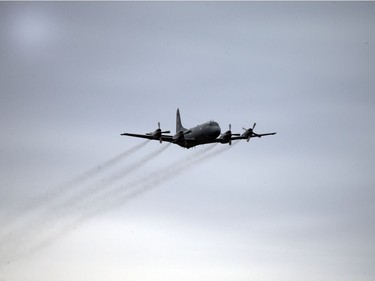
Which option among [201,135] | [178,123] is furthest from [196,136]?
[178,123]

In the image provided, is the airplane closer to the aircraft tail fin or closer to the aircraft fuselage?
the aircraft fuselage

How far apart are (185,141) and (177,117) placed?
23.6m

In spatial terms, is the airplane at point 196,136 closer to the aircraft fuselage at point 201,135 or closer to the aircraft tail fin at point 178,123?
the aircraft fuselage at point 201,135

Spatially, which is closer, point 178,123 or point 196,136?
point 196,136

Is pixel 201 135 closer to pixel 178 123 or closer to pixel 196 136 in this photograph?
pixel 196 136

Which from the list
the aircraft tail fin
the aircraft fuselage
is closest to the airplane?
the aircraft fuselage

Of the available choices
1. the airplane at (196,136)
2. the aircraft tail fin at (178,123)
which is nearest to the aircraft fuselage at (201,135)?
the airplane at (196,136)

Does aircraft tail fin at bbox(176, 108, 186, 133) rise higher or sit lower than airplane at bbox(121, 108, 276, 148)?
higher

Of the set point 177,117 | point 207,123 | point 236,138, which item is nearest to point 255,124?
point 236,138

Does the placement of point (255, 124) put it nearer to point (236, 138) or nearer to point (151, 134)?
point (236, 138)

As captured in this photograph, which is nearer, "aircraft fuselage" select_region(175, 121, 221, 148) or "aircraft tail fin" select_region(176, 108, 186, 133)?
"aircraft fuselage" select_region(175, 121, 221, 148)

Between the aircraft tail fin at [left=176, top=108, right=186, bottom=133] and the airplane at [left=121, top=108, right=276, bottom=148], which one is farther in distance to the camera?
the aircraft tail fin at [left=176, top=108, right=186, bottom=133]

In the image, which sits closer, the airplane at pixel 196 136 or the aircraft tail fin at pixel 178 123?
the airplane at pixel 196 136

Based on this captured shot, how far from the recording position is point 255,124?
390ft
